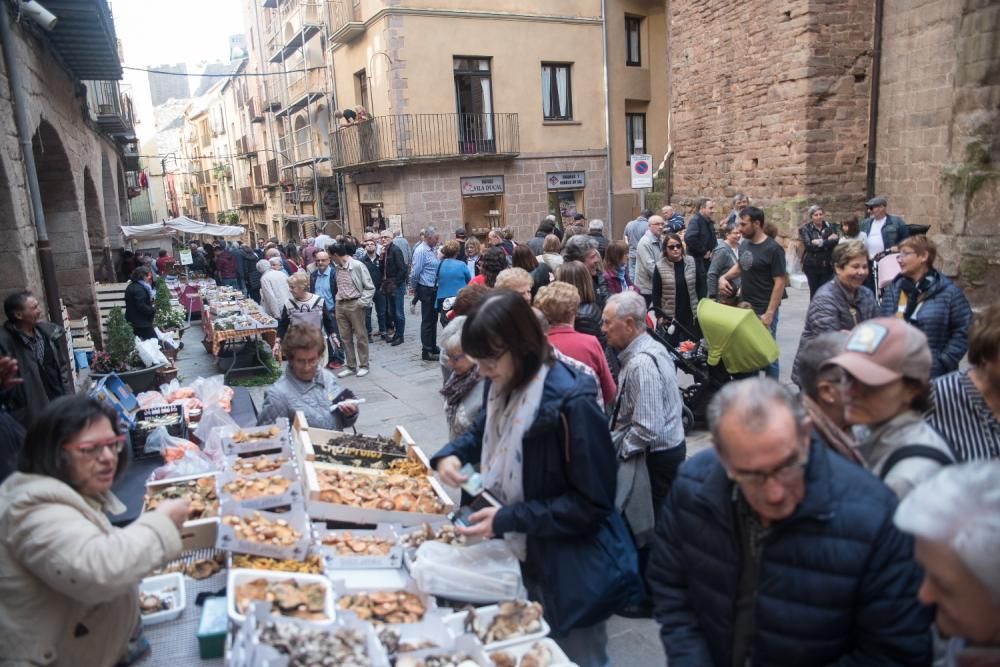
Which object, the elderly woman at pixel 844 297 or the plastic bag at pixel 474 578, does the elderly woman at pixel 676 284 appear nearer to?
the elderly woman at pixel 844 297

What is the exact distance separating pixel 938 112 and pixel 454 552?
481 inches

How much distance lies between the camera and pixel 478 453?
3023 millimetres

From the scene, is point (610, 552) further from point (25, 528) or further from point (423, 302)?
point (423, 302)

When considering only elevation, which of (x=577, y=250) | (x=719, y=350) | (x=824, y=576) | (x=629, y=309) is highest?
(x=577, y=250)

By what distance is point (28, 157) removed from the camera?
6488 millimetres

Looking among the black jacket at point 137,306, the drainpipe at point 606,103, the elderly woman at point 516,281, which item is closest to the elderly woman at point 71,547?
the elderly woman at point 516,281

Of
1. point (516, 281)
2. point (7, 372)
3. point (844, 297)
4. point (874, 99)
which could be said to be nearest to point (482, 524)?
point (516, 281)

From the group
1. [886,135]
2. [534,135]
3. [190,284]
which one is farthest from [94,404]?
[534,135]

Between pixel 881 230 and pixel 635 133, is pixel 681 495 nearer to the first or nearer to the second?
pixel 881 230

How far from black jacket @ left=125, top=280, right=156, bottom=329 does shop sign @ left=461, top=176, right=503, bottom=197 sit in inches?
454

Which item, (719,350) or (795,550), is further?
(719,350)

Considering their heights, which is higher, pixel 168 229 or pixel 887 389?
pixel 168 229

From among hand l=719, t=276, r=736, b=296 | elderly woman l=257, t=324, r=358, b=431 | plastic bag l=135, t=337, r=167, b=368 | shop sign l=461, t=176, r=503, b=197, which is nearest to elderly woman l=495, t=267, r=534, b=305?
elderly woman l=257, t=324, r=358, b=431

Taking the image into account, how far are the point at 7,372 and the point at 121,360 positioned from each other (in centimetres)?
341
